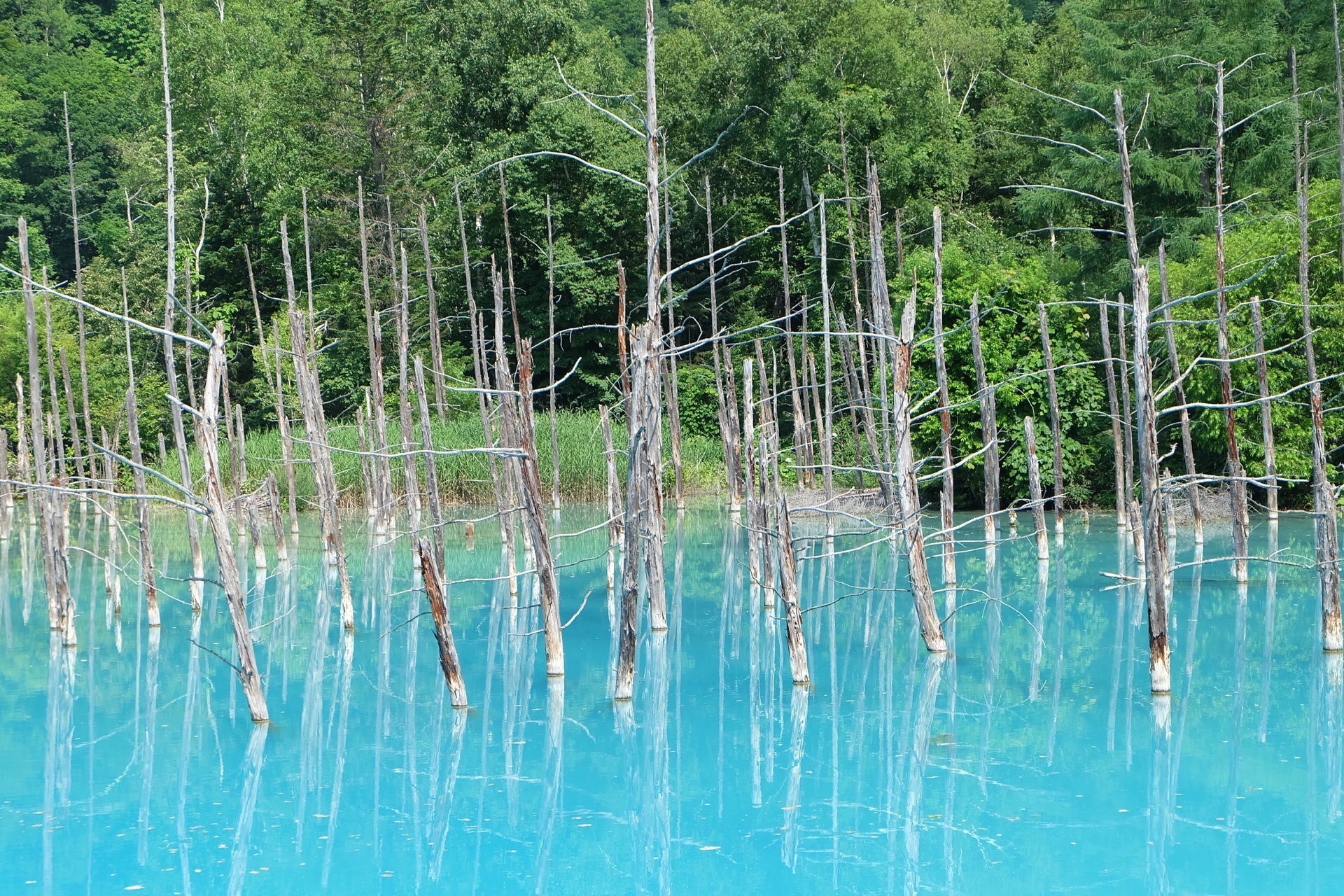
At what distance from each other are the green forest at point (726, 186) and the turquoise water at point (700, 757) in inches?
328

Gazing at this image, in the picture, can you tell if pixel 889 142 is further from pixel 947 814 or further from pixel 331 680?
pixel 947 814

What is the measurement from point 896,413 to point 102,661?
7956 millimetres

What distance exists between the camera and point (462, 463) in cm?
2441

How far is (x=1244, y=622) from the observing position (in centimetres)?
1345

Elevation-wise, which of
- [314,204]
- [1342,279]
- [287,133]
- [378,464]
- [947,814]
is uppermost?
[287,133]

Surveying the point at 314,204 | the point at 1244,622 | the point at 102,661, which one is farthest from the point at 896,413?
the point at 314,204

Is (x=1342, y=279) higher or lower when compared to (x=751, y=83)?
lower

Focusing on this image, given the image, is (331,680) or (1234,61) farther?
(1234,61)

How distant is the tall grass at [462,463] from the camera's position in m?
24.1

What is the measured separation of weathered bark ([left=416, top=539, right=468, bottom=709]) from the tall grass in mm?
12734

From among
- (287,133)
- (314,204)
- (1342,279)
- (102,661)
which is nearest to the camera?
(102,661)

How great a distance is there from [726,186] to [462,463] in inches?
501

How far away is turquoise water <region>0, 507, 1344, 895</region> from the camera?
748 centimetres

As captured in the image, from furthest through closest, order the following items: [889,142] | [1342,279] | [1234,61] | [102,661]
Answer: [889,142] < [1234,61] < [1342,279] < [102,661]
